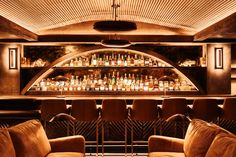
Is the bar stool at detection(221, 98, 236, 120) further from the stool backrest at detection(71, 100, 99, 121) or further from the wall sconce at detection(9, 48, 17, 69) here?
the wall sconce at detection(9, 48, 17, 69)

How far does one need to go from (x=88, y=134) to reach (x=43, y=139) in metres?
3.42

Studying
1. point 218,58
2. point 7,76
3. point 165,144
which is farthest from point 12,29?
point 218,58

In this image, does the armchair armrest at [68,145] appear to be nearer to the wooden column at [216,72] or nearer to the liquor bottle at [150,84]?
the liquor bottle at [150,84]

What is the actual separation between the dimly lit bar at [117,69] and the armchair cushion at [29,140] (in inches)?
61.4

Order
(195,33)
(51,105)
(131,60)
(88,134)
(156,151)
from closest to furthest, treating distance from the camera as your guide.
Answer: (156,151) → (51,105) → (88,134) → (195,33) → (131,60)

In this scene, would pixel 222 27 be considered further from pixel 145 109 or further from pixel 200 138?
pixel 200 138

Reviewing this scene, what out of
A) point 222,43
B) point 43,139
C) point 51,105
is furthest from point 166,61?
point 43,139

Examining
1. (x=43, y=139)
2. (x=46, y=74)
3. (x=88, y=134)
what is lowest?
(x=88, y=134)

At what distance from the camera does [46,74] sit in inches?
354

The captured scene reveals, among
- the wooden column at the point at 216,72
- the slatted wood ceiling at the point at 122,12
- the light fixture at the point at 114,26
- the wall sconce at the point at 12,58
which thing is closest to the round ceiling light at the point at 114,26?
the light fixture at the point at 114,26

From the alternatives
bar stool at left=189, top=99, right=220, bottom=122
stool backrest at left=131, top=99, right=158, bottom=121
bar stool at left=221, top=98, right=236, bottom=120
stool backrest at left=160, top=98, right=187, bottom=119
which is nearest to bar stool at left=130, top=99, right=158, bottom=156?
stool backrest at left=131, top=99, right=158, bottom=121

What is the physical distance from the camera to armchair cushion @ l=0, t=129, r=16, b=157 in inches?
112

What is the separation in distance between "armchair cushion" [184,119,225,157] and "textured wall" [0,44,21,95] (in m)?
5.89

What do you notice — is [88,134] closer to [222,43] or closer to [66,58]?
[66,58]
